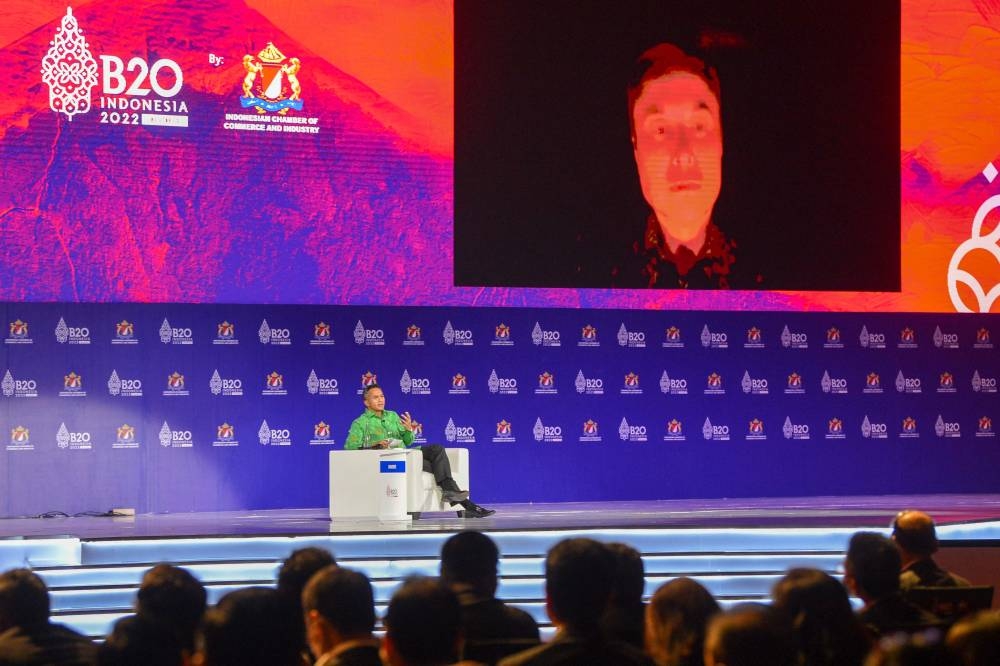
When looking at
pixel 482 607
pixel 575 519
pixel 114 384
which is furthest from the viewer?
pixel 114 384

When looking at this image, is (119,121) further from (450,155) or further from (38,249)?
(450,155)

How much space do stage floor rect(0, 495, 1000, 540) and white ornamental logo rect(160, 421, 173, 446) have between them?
1.77 ft

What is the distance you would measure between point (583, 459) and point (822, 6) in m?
3.92

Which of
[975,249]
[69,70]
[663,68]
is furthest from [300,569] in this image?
[975,249]

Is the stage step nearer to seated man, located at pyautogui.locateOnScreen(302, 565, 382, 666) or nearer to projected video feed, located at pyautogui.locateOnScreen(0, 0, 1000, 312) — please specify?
projected video feed, located at pyautogui.locateOnScreen(0, 0, 1000, 312)

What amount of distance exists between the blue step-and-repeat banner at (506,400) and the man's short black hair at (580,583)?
699cm

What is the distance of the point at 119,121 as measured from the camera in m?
9.17

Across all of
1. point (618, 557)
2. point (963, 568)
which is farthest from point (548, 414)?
point (618, 557)

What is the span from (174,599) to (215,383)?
672 centimetres

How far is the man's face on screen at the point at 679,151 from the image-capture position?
10086 millimetres

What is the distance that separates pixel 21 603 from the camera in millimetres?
3188

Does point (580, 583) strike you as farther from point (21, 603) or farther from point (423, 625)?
point (21, 603)

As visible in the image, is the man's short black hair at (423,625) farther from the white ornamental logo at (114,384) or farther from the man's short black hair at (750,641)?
the white ornamental logo at (114,384)

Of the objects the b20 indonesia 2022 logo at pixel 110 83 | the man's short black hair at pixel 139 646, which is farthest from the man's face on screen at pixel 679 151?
the man's short black hair at pixel 139 646
